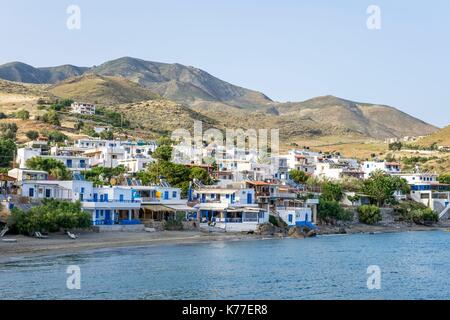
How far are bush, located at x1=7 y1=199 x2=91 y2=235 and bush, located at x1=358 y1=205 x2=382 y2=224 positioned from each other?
40.9 m

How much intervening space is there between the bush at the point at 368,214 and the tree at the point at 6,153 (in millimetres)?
42947

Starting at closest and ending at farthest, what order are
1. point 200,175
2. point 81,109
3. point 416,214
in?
1. point 200,175
2. point 416,214
3. point 81,109

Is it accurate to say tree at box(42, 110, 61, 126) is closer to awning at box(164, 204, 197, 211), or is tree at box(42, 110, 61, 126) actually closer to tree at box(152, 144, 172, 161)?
tree at box(152, 144, 172, 161)

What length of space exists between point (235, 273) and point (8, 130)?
278ft

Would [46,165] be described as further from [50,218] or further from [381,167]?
[381,167]

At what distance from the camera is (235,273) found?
135 feet

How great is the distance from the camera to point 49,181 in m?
60.6

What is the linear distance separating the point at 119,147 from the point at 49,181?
36217mm

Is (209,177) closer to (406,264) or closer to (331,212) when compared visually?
(331,212)

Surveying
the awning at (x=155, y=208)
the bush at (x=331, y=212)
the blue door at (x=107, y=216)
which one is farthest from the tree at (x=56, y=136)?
the blue door at (x=107, y=216)

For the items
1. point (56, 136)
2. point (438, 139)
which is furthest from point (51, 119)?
point (438, 139)

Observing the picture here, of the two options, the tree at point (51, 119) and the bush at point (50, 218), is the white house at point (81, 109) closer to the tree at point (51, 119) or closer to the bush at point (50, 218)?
the tree at point (51, 119)

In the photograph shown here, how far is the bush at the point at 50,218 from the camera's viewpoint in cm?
4972

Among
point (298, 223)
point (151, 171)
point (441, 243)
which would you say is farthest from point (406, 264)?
point (151, 171)
